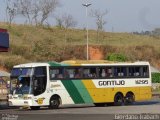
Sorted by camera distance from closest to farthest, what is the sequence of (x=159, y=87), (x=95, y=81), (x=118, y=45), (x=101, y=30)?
(x=95, y=81) < (x=159, y=87) < (x=118, y=45) < (x=101, y=30)

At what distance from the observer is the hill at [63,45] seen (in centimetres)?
6800

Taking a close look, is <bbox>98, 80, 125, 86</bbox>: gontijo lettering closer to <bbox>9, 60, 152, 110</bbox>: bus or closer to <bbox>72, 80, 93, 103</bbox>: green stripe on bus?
<bbox>9, 60, 152, 110</bbox>: bus

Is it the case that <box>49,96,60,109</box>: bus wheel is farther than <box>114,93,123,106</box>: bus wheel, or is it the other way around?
<box>114,93,123,106</box>: bus wheel

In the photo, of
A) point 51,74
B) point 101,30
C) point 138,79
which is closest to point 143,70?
point 138,79

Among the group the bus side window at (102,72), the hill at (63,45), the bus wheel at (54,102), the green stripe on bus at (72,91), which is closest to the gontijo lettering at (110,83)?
the bus side window at (102,72)

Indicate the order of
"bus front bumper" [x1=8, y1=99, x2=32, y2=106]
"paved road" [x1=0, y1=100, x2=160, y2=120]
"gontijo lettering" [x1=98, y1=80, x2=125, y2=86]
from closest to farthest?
"paved road" [x1=0, y1=100, x2=160, y2=120], "bus front bumper" [x1=8, y1=99, x2=32, y2=106], "gontijo lettering" [x1=98, y1=80, x2=125, y2=86]

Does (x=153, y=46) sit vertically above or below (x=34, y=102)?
above

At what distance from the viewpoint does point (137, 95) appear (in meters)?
39.0

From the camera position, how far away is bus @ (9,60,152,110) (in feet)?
112

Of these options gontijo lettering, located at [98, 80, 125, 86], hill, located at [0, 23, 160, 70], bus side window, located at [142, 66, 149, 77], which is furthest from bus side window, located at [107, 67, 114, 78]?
hill, located at [0, 23, 160, 70]

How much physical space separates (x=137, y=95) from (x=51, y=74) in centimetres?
754

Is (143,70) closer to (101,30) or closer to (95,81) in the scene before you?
(95,81)

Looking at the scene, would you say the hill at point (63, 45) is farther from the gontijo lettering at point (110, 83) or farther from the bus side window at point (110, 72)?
the bus side window at point (110, 72)

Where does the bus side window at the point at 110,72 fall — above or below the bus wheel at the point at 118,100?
above
